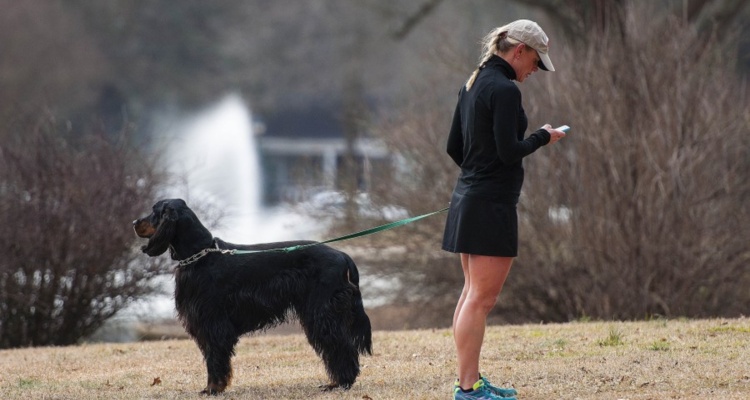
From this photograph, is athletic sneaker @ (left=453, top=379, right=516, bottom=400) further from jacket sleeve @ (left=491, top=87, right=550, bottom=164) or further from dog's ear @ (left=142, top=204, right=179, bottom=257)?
dog's ear @ (left=142, top=204, right=179, bottom=257)

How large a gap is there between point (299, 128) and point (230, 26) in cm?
548

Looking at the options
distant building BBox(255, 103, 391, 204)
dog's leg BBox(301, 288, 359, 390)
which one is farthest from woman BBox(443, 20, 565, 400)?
distant building BBox(255, 103, 391, 204)

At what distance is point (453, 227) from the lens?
21.7 feet

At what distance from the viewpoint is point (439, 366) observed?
27.8ft

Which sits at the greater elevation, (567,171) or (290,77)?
(290,77)

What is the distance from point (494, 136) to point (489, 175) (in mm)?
222

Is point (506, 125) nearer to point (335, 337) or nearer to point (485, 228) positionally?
Result: point (485, 228)

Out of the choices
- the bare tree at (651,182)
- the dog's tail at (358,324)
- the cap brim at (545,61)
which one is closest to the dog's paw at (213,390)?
the dog's tail at (358,324)

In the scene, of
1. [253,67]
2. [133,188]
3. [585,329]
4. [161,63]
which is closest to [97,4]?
[161,63]

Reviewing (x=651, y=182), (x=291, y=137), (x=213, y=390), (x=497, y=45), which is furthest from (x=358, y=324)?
(x=291, y=137)

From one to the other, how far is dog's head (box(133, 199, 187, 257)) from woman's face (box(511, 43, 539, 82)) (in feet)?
7.80

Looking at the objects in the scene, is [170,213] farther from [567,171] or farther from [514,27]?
[567,171]

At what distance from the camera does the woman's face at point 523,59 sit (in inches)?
258

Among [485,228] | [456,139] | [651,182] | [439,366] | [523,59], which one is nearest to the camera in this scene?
[485,228]
